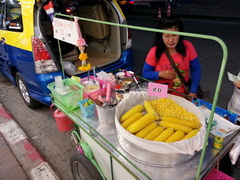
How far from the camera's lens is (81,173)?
189 centimetres

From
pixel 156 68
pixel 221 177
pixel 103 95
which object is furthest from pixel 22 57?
pixel 221 177

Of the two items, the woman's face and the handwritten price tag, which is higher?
the woman's face

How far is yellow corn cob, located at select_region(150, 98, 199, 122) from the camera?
1378 mm

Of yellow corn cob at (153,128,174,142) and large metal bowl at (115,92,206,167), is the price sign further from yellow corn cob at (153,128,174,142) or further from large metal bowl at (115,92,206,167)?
yellow corn cob at (153,128,174,142)

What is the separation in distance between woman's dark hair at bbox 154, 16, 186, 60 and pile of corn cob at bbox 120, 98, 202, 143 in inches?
29.4

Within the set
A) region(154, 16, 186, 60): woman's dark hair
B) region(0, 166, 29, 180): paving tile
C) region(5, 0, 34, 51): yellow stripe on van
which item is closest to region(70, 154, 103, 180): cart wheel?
region(0, 166, 29, 180): paving tile

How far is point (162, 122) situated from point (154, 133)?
125mm

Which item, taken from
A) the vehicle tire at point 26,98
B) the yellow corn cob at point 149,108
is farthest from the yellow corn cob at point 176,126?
the vehicle tire at point 26,98

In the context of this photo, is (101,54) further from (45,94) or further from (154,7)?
(154,7)

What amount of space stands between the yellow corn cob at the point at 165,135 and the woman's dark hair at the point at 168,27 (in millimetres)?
1053

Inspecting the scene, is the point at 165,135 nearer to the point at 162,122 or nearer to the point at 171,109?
the point at 162,122

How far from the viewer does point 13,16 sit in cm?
297

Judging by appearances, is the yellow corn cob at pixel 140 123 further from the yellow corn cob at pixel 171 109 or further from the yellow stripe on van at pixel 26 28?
the yellow stripe on van at pixel 26 28

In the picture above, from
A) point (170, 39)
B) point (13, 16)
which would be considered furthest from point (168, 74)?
point (13, 16)
